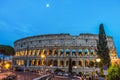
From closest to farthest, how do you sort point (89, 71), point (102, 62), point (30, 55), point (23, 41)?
1. point (102, 62)
2. point (89, 71)
3. point (30, 55)
4. point (23, 41)

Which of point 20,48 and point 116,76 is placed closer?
point 116,76

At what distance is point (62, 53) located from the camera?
248 ft

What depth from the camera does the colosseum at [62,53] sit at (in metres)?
72.7

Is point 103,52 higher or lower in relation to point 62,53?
lower

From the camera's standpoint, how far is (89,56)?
72688 mm

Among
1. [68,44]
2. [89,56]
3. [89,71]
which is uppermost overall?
[68,44]

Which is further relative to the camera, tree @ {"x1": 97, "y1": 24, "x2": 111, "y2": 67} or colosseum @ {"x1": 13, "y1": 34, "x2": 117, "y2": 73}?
colosseum @ {"x1": 13, "y1": 34, "x2": 117, "y2": 73}

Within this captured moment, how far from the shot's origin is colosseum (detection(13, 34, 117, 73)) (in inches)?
2862

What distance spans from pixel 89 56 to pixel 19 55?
116ft

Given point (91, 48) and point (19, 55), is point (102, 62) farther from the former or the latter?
point (19, 55)

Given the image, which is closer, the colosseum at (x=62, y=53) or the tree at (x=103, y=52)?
the tree at (x=103, y=52)

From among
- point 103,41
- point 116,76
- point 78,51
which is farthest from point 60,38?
point 116,76

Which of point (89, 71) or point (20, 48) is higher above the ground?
point (20, 48)

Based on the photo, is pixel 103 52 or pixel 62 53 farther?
pixel 62 53
